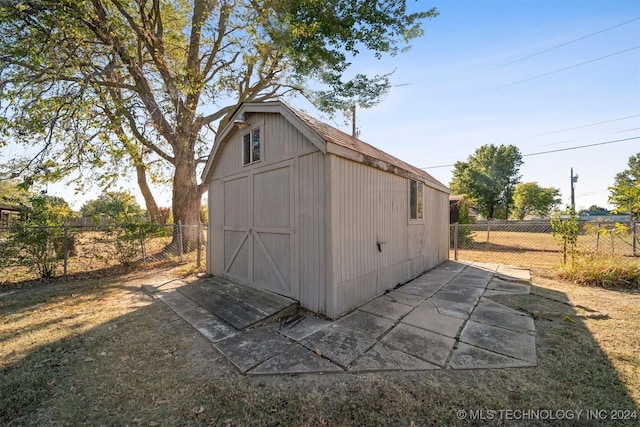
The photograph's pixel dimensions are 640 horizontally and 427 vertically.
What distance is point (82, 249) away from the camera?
764 cm

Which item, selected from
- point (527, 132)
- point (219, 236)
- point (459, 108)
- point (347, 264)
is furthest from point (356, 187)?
point (527, 132)

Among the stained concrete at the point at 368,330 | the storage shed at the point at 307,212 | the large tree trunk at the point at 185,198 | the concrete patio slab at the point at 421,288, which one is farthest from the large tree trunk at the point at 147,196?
the concrete patio slab at the point at 421,288

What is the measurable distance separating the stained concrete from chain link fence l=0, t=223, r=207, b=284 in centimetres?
300

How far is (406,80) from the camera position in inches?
437

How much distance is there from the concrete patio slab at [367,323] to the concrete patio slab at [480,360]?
0.92 metres

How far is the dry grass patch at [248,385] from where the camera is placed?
2033mm

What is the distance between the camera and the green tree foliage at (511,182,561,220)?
3969 centimetres

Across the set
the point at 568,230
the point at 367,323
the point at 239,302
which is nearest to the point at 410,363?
the point at 367,323

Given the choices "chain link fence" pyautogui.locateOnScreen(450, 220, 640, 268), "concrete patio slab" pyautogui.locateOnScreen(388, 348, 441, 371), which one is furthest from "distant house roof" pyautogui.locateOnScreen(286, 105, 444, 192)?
"chain link fence" pyautogui.locateOnScreen(450, 220, 640, 268)

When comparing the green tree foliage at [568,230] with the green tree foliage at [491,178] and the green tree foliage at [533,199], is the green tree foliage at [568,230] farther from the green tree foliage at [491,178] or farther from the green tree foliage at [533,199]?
the green tree foliage at [533,199]

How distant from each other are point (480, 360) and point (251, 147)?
16.9 feet

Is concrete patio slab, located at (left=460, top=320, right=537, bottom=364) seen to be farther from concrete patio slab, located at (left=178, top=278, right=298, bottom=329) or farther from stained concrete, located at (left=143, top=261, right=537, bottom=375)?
concrete patio slab, located at (left=178, top=278, right=298, bottom=329)

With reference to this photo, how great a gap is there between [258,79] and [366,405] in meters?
13.4

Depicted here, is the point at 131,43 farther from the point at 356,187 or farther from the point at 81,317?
the point at 356,187
